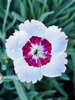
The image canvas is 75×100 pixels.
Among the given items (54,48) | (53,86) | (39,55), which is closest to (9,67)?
(39,55)

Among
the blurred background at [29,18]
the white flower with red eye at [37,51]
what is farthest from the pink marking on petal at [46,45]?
the blurred background at [29,18]

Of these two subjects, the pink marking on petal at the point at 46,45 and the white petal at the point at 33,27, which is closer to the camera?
the white petal at the point at 33,27

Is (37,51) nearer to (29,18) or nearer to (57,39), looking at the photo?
(57,39)

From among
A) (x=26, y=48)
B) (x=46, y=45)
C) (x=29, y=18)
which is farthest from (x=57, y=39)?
(x=29, y=18)

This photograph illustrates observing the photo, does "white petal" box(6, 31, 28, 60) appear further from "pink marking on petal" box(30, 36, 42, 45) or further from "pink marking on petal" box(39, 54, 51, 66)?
"pink marking on petal" box(39, 54, 51, 66)

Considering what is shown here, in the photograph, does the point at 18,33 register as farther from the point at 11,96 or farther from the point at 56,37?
the point at 11,96

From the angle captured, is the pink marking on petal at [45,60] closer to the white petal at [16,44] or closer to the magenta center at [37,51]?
the magenta center at [37,51]
